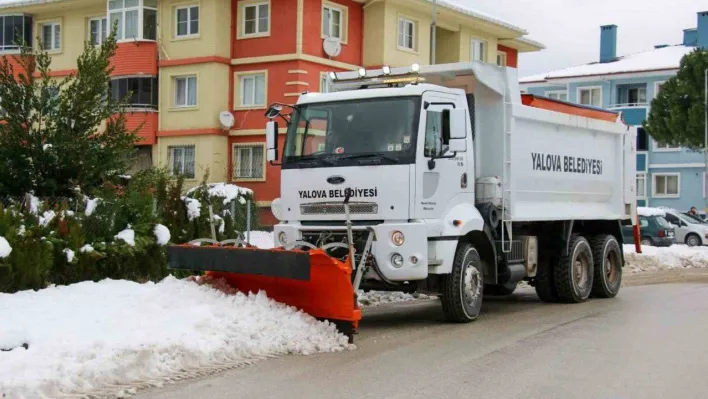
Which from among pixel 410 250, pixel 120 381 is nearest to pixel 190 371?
pixel 120 381

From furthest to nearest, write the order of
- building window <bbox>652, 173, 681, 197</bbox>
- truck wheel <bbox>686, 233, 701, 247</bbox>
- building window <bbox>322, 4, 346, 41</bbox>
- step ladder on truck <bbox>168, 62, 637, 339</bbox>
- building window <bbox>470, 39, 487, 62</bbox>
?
building window <bbox>652, 173, 681, 197</bbox> < building window <bbox>470, 39, 487, 62</bbox> < truck wheel <bbox>686, 233, 701, 247</bbox> < building window <bbox>322, 4, 346, 41</bbox> < step ladder on truck <bbox>168, 62, 637, 339</bbox>

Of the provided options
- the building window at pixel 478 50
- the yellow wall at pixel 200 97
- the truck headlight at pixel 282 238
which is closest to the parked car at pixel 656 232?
the building window at pixel 478 50

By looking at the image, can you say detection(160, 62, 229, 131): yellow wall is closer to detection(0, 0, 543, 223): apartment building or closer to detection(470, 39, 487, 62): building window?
detection(0, 0, 543, 223): apartment building

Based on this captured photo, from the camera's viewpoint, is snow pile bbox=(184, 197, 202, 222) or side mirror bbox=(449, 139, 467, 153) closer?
side mirror bbox=(449, 139, 467, 153)

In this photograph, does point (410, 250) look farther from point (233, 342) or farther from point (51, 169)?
point (51, 169)

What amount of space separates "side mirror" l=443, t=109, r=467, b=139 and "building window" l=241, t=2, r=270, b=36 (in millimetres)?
23776

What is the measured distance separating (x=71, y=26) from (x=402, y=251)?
3083 cm

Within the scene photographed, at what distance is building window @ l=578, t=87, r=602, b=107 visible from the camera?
59.4 metres

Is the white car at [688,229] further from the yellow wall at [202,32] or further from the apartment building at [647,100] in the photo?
the yellow wall at [202,32]

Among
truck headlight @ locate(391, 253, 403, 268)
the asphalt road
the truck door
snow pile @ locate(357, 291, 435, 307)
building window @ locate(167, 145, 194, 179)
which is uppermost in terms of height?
building window @ locate(167, 145, 194, 179)

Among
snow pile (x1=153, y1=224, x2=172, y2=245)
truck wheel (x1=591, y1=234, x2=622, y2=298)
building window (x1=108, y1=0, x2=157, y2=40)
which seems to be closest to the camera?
snow pile (x1=153, y1=224, x2=172, y2=245)

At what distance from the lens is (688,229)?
39.3 m

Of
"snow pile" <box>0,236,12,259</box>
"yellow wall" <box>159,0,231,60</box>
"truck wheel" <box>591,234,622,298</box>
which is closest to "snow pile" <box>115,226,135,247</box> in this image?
"snow pile" <box>0,236,12,259</box>

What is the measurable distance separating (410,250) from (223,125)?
24.8 meters
